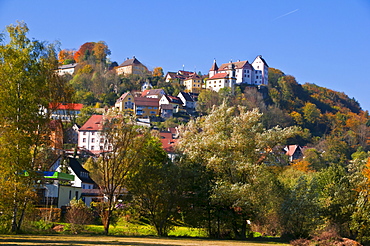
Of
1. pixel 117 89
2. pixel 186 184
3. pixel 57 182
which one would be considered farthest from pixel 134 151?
pixel 117 89

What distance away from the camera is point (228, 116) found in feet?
127

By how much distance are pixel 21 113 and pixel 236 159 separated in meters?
15.6

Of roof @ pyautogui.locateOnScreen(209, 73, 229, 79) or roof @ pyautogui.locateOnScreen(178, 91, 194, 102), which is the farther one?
roof @ pyautogui.locateOnScreen(209, 73, 229, 79)

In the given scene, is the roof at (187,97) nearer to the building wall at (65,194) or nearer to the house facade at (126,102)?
the house facade at (126,102)

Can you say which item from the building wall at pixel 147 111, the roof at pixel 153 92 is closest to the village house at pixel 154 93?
the roof at pixel 153 92

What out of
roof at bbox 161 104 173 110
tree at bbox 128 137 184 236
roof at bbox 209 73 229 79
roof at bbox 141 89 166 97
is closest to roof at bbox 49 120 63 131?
tree at bbox 128 137 184 236

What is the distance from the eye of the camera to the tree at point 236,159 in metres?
34.9

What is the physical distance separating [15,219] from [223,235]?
50.0ft

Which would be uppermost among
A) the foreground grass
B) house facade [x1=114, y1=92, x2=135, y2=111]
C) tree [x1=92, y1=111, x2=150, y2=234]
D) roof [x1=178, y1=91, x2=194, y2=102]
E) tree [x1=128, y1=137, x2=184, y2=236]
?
roof [x1=178, y1=91, x2=194, y2=102]

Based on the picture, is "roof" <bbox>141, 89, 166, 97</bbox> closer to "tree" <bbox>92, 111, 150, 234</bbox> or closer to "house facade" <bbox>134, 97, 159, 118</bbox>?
"house facade" <bbox>134, 97, 159, 118</bbox>

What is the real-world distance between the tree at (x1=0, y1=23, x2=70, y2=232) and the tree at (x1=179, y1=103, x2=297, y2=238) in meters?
11.8

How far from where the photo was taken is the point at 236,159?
36.5m

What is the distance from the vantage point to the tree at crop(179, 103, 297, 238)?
34.9 meters

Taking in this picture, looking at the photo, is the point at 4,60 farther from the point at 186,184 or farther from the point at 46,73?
the point at 186,184
